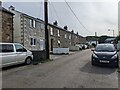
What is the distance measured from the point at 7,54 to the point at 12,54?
486 mm

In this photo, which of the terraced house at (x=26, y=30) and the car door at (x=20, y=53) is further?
the terraced house at (x=26, y=30)

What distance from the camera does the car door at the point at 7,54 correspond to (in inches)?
440

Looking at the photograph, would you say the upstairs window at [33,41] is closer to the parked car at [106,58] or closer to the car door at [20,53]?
the car door at [20,53]

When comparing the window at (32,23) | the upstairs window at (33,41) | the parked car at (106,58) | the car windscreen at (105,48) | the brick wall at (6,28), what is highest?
the window at (32,23)

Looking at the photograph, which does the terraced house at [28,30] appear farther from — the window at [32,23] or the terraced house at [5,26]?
the terraced house at [5,26]

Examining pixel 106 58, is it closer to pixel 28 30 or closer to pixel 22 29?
pixel 22 29

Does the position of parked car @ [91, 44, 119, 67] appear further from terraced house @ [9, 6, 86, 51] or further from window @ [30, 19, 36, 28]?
window @ [30, 19, 36, 28]

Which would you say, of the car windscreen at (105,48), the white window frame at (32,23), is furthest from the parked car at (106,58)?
Result: the white window frame at (32,23)

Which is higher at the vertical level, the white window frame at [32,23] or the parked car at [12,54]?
the white window frame at [32,23]

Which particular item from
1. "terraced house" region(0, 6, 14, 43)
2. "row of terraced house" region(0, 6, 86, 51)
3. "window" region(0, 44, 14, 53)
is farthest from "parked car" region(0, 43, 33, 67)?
"row of terraced house" region(0, 6, 86, 51)

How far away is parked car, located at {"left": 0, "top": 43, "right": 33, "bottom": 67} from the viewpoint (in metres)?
11.3

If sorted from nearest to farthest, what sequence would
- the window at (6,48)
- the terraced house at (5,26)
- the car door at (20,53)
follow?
the window at (6,48)
the car door at (20,53)
the terraced house at (5,26)

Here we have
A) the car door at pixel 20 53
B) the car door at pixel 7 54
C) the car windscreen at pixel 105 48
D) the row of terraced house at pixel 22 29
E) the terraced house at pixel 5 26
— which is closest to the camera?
the car door at pixel 7 54

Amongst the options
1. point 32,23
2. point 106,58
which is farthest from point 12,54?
point 32,23
